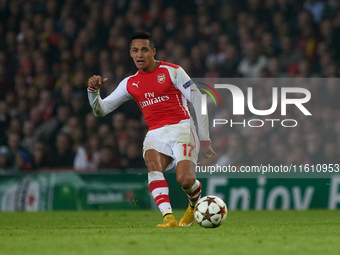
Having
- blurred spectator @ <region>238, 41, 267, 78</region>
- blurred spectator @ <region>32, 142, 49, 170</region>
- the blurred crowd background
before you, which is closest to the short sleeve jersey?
the blurred crowd background

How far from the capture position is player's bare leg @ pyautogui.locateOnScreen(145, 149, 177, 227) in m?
5.57

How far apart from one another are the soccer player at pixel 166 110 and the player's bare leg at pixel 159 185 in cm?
1

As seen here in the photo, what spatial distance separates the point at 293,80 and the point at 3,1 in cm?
761

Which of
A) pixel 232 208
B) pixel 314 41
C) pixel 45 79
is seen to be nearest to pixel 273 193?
pixel 232 208

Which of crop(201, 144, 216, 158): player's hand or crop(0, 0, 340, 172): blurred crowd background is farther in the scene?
crop(0, 0, 340, 172): blurred crowd background

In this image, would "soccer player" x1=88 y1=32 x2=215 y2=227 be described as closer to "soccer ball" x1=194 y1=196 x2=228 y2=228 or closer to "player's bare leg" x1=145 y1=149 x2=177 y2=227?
"player's bare leg" x1=145 y1=149 x2=177 y2=227

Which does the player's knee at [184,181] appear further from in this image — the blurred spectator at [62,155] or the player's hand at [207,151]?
the blurred spectator at [62,155]

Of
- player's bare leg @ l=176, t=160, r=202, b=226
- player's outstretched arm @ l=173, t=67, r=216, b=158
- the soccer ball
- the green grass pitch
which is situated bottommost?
the green grass pitch

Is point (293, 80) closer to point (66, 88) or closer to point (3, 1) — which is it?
point (66, 88)

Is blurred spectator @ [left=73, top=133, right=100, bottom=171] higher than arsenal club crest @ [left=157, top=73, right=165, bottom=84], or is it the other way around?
arsenal club crest @ [left=157, top=73, right=165, bottom=84]

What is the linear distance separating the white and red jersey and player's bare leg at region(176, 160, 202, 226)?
41cm

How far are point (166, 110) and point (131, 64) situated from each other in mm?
5887

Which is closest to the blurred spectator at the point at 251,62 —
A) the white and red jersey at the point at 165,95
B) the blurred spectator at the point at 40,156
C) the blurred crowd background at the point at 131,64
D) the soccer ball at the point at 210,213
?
the blurred crowd background at the point at 131,64

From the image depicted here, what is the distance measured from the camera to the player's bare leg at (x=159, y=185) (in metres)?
5.57
